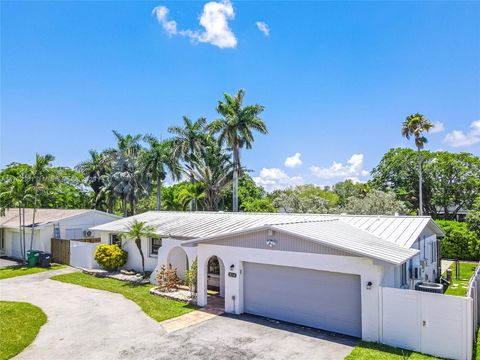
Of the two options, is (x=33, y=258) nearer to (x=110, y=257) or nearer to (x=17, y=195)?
(x=17, y=195)

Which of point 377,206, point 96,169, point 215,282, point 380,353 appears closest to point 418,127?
point 377,206

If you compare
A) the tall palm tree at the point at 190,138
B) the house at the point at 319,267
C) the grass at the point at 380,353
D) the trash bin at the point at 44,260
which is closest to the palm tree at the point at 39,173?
the trash bin at the point at 44,260

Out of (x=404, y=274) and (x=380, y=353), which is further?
(x=404, y=274)

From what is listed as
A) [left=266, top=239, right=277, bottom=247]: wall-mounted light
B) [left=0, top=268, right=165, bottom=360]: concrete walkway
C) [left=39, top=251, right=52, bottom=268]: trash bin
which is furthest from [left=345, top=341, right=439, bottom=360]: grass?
[left=39, top=251, right=52, bottom=268]: trash bin

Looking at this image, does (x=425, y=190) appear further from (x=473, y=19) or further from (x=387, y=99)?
(x=473, y=19)

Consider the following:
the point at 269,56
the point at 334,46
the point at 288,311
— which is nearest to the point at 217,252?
the point at 288,311

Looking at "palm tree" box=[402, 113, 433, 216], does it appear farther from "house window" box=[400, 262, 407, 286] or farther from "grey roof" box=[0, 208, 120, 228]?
"grey roof" box=[0, 208, 120, 228]
